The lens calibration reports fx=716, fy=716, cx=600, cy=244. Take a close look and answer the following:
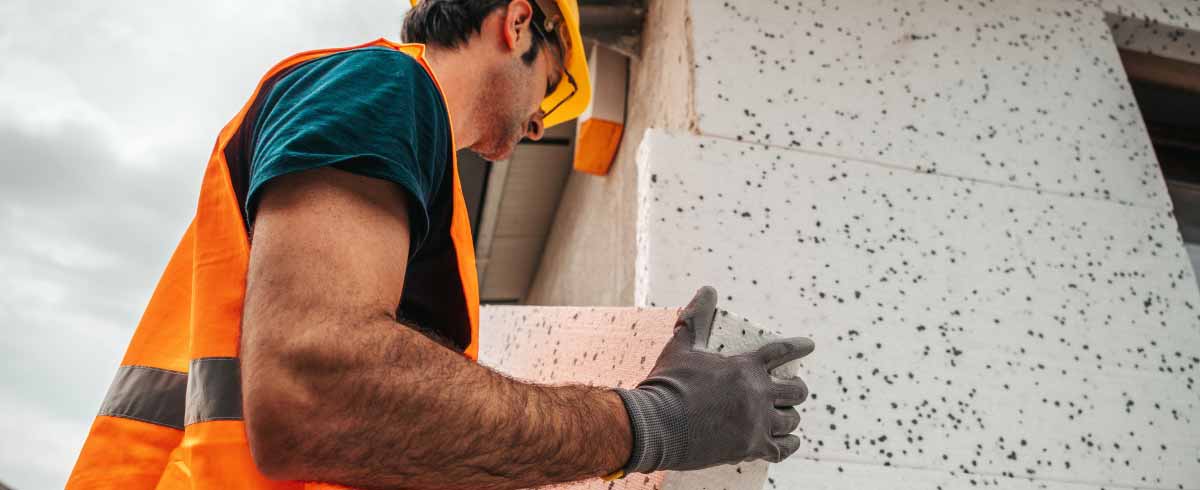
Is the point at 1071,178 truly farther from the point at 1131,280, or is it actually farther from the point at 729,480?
the point at 729,480

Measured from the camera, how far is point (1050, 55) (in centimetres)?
223

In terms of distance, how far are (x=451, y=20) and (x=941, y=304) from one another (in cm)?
136

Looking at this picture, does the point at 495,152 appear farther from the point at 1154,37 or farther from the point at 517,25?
the point at 1154,37

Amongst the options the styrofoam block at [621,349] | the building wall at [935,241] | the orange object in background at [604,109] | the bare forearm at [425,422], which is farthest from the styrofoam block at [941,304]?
the orange object in background at [604,109]

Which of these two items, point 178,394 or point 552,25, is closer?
point 178,394

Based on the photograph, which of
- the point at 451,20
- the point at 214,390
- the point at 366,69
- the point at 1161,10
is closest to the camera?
the point at 214,390

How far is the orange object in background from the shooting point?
115 inches

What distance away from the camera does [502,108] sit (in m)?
1.53

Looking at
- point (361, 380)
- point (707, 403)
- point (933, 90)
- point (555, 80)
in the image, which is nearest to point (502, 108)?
point (555, 80)

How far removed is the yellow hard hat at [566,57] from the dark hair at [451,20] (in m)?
0.17

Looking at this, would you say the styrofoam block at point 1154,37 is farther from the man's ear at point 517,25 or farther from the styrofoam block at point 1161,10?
the man's ear at point 517,25

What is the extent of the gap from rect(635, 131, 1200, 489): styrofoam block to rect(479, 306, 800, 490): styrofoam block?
0.84 ft

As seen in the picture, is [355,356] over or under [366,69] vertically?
under

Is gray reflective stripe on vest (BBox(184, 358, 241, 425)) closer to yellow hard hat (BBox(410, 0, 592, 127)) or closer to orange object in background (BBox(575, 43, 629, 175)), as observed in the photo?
yellow hard hat (BBox(410, 0, 592, 127))
